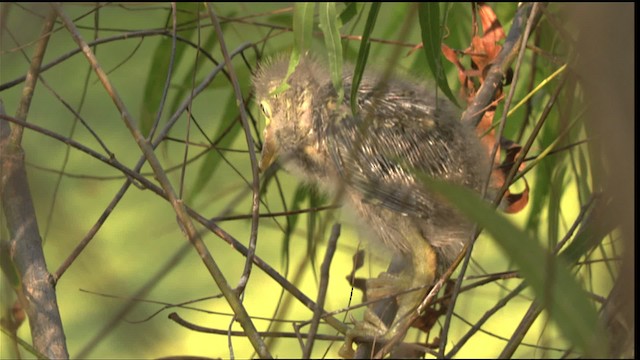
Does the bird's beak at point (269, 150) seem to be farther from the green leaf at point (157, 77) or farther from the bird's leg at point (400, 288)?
the green leaf at point (157, 77)

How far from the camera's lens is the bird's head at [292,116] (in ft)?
2.65

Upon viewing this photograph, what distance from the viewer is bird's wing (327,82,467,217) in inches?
29.8

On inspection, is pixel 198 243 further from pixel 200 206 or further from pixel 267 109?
pixel 200 206

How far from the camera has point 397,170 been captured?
0.76 m

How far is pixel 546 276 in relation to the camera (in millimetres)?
368

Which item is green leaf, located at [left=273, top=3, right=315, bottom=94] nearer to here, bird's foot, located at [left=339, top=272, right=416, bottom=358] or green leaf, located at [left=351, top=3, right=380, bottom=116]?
green leaf, located at [left=351, top=3, right=380, bottom=116]

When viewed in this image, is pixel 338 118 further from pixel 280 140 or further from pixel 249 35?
pixel 249 35

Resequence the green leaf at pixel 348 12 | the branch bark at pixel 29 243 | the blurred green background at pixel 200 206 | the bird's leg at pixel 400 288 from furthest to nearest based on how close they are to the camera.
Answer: the blurred green background at pixel 200 206 → the green leaf at pixel 348 12 → the bird's leg at pixel 400 288 → the branch bark at pixel 29 243

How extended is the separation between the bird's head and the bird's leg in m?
0.14

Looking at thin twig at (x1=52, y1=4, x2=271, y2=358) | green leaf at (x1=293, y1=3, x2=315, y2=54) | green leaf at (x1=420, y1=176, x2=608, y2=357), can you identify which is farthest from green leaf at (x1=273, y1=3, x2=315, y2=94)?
green leaf at (x1=420, y1=176, x2=608, y2=357)

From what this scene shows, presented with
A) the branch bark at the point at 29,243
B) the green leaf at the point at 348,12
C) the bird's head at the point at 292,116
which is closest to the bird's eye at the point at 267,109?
the bird's head at the point at 292,116

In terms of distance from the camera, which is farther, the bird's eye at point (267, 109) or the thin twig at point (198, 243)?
the bird's eye at point (267, 109)

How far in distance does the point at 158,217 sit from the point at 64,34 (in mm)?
380

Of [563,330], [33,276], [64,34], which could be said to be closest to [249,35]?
[64,34]
